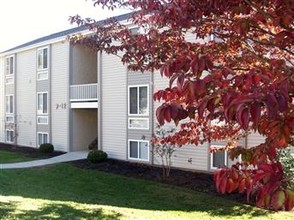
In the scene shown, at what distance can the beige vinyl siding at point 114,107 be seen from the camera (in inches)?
834

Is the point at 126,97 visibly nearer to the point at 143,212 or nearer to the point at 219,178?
the point at 143,212

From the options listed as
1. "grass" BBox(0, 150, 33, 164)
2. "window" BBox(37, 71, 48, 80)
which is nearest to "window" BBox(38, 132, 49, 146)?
"grass" BBox(0, 150, 33, 164)

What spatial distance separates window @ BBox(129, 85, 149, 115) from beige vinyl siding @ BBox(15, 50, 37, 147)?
10395 millimetres

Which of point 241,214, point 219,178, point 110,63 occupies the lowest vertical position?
point 241,214

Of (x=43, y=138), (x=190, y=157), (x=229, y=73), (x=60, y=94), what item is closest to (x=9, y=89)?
(x=43, y=138)

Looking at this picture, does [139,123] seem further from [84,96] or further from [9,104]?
[9,104]

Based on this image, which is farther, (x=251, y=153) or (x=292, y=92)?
(x=251, y=153)

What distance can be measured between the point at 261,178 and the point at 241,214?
27.3ft

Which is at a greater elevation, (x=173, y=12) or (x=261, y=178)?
(x=173, y=12)

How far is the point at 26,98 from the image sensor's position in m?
30.1

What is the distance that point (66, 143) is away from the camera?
2548 cm

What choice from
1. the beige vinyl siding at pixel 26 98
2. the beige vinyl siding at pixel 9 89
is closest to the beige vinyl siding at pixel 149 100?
the beige vinyl siding at pixel 26 98

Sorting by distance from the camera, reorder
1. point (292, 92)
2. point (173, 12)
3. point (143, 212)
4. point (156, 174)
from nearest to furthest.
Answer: point (292, 92) < point (173, 12) < point (143, 212) < point (156, 174)

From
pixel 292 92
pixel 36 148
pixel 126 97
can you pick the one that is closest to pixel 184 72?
pixel 292 92
